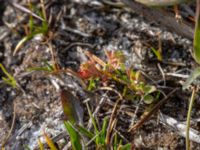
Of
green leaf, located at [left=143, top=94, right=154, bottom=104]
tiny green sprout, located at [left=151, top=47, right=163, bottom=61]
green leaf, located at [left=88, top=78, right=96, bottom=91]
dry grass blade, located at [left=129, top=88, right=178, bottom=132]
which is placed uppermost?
tiny green sprout, located at [left=151, top=47, right=163, bottom=61]

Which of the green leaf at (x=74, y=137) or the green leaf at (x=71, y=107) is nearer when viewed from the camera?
the green leaf at (x=74, y=137)

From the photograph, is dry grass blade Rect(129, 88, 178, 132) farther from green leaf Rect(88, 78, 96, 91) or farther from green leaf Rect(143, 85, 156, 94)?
green leaf Rect(88, 78, 96, 91)

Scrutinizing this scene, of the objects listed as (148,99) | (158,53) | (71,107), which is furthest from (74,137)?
(158,53)

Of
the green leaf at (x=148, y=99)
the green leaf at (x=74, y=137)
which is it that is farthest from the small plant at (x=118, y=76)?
the green leaf at (x=74, y=137)

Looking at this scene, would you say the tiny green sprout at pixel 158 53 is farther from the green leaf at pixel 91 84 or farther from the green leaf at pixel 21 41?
the green leaf at pixel 21 41

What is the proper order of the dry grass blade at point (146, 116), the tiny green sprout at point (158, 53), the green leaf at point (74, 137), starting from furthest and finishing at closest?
1. the tiny green sprout at point (158, 53)
2. the dry grass blade at point (146, 116)
3. the green leaf at point (74, 137)

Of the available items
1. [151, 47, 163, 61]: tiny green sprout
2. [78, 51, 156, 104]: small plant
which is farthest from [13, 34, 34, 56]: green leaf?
[151, 47, 163, 61]: tiny green sprout

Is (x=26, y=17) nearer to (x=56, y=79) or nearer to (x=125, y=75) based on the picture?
(x=56, y=79)

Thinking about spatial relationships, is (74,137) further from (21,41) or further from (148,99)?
(21,41)

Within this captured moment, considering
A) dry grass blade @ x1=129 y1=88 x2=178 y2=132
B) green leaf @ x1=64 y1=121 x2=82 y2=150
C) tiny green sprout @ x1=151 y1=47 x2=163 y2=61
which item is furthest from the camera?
tiny green sprout @ x1=151 y1=47 x2=163 y2=61
